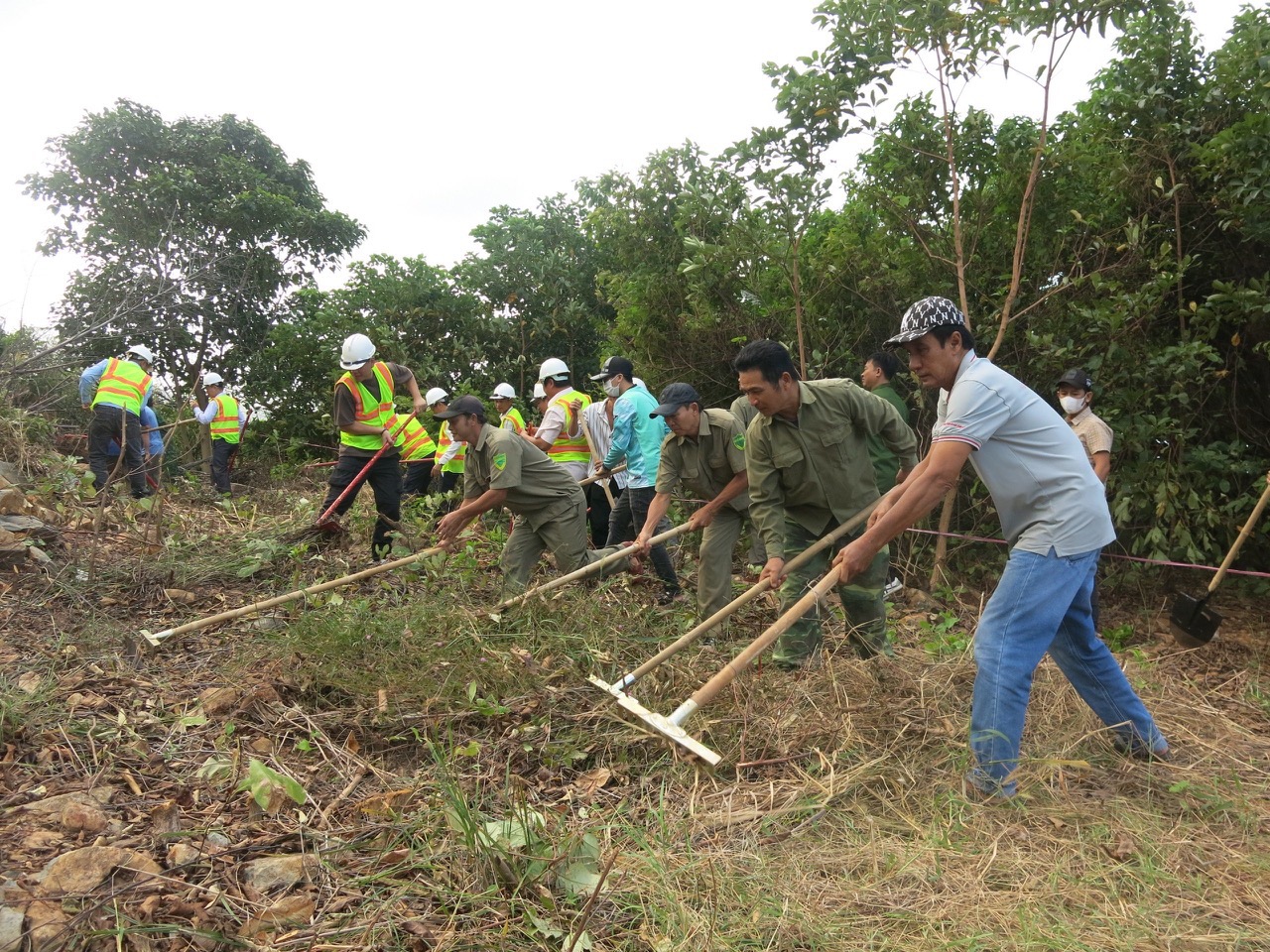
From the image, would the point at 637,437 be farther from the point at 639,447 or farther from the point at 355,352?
the point at 355,352

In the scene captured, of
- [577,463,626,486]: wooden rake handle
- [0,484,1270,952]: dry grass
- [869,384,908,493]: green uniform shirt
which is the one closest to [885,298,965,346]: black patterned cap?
[0,484,1270,952]: dry grass

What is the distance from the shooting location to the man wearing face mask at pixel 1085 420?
4.91 meters

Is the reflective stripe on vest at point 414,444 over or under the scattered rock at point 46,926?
over

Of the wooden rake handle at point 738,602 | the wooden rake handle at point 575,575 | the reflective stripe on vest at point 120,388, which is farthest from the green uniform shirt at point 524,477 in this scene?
the reflective stripe on vest at point 120,388

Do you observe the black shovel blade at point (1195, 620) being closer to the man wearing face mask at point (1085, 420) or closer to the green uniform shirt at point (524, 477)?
the man wearing face mask at point (1085, 420)

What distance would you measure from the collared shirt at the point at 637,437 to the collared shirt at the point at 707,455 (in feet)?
2.62

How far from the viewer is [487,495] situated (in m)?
5.01

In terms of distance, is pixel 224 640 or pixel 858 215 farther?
pixel 858 215

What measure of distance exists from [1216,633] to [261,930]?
5.22 m

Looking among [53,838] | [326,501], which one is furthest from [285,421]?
[53,838]

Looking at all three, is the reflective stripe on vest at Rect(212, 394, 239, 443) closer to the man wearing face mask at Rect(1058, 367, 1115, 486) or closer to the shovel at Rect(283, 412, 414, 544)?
the shovel at Rect(283, 412, 414, 544)

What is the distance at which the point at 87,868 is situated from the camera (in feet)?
7.86

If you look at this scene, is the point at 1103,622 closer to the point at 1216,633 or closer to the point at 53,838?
the point at 1216,633

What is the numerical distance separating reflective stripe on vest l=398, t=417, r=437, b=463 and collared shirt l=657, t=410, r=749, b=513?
348 centimetres
